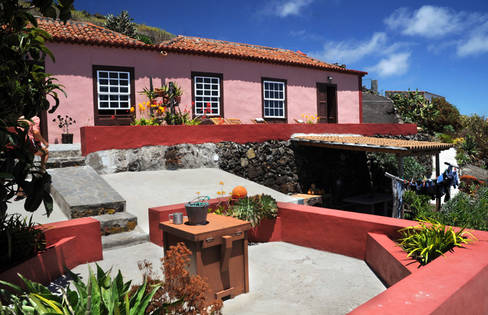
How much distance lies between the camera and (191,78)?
562 inches

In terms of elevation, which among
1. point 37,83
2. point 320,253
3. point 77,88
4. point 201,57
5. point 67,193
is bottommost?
point 320,253

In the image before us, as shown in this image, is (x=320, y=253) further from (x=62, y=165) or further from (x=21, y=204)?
(x=62, y=165)

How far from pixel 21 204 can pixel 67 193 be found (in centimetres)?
97

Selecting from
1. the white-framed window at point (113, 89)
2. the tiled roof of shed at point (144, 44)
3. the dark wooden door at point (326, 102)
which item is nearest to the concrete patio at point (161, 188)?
the white-framed window at point (113, 89)

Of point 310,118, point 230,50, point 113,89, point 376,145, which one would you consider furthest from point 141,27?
point 376,145

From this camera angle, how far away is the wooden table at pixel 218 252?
13.0ft

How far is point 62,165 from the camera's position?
9188 millimetres

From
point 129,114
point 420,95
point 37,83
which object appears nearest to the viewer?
point 37,83

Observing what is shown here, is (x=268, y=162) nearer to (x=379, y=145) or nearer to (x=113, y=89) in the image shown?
(x=379, y=145)

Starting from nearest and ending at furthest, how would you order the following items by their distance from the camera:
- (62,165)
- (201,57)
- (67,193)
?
(67,193)
(62,165)
(201,57)

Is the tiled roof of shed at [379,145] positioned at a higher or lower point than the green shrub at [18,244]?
higher

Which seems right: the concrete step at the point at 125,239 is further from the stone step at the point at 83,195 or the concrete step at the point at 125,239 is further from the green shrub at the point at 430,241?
the green shrub at the point at 430,241

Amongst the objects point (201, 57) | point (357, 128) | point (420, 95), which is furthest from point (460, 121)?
point (201, 57)

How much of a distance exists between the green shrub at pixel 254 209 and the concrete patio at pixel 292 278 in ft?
1.63
